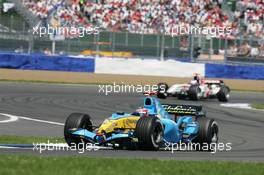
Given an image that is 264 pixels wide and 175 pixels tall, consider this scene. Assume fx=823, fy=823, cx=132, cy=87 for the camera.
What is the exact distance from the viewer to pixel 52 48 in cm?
3416

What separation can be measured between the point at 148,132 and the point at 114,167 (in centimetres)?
347

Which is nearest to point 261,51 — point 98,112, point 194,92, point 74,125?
point 194,92

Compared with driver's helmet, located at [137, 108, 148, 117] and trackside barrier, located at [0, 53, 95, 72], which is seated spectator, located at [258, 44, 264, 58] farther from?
driver's helmet, located at [137, 108, 148, 117]

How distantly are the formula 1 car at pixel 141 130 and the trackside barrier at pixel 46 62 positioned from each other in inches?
746

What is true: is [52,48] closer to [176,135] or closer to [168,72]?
[168,72]

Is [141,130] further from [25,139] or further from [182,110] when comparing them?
[25,139]

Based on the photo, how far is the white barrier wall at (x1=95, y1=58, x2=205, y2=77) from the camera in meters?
34.8

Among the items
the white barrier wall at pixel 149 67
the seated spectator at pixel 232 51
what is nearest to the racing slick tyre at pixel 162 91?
the white barrier wall at pixel 149 67

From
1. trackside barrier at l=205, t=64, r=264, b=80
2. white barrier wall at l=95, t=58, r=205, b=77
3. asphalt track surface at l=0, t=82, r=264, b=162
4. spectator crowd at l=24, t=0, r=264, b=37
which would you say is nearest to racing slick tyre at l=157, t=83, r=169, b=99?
asphalt track surface at l=0, t=82, r=264, b=162

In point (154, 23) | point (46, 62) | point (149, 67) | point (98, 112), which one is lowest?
point (98, 112)

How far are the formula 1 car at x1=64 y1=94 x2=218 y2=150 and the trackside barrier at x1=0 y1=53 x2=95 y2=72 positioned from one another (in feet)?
62.2

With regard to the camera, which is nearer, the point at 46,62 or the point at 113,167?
the point at 113,167

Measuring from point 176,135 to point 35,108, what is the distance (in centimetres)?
910

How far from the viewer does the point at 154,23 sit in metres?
40.0
